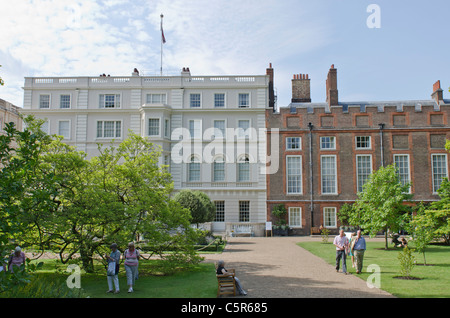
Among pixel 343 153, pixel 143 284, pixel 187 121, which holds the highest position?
pixel 187 121

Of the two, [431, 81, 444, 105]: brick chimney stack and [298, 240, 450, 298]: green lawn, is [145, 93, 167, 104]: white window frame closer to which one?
[298, 240, 450, 298]: green lawn

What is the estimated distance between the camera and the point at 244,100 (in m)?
38.4

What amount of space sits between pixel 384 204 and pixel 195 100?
21183mm

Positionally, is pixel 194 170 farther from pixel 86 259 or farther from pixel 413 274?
pixel 413 274

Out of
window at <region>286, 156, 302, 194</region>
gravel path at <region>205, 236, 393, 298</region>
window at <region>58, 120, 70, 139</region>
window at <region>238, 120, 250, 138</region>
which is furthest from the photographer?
window at <region>58, 120, 70, 139</region>

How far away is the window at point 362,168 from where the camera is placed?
1430 inches

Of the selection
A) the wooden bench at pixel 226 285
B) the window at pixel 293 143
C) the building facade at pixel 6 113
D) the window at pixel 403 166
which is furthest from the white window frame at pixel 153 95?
the wooden bench at pixel 226 285

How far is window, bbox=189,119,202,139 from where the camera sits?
3797 cm

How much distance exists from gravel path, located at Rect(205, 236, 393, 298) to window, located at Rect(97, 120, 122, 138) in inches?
837

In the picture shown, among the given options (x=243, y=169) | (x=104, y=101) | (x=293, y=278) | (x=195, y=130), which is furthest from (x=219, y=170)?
(x=293, y=278)

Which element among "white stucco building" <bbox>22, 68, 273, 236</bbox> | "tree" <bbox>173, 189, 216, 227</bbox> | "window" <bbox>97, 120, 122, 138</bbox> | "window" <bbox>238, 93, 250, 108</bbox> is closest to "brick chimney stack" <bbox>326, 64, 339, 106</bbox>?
"white stucco building" <bbox>22, 68, 273, 236</bbox>

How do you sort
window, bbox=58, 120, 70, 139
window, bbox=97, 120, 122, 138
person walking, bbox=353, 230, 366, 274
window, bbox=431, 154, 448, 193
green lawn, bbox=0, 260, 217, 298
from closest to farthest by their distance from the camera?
1. green lawn, bbox=0, 260, 217, 298
2. person walking, bbox=353, 230, 366, 274
3. window, bbox=431, 154, 448, 193
4. window, bbox=97, 120, 122, 138
5. window, bbox=58, 120, 70, 139

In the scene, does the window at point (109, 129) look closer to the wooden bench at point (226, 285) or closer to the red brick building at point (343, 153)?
the red brick building at point (343, 153)

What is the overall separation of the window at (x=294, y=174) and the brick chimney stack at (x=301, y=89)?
753 centimetres
